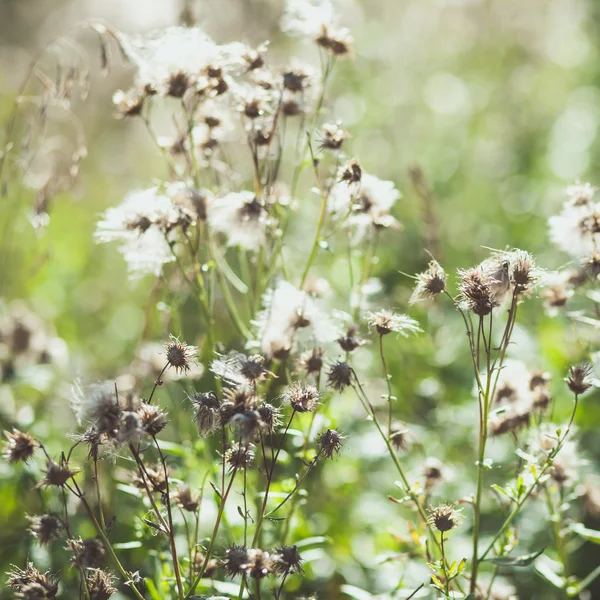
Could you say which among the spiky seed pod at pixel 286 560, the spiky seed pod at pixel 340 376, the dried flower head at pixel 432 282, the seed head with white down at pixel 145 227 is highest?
the seed head with white down at pixel 145 227

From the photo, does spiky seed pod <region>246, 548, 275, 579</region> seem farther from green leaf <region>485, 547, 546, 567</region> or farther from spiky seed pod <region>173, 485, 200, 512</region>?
green leaf <region>485, 547, 546, 567</region>

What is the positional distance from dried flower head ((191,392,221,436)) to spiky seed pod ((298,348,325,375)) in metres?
0.34

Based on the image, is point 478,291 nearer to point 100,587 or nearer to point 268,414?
point 268,414

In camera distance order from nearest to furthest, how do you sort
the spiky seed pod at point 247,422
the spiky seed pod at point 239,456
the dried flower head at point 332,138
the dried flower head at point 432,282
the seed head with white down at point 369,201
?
the spiky seed pod at point 247,422, the spiky seed pod at point 239,456, the dried flower head at point 432,282, the dried flower head at point 332,138, the seed head with white down at point 369,201

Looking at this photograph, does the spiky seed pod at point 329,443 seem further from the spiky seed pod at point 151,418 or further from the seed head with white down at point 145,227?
the seed head with white down at point 145,227

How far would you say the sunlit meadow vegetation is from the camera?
1.53m

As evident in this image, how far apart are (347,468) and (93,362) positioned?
4.99 feet

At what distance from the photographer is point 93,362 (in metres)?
3.65

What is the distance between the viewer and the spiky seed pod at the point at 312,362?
168cm

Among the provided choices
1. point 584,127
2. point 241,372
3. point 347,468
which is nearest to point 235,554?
point 241,372

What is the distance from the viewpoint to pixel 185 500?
5.28 ft

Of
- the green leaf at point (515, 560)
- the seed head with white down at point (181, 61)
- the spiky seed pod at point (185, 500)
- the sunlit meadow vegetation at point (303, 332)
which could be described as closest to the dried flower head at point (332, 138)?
the sunlit meadow vegetation at point (303, 332)

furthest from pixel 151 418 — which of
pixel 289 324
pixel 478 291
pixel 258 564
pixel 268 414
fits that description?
pixel 478 291

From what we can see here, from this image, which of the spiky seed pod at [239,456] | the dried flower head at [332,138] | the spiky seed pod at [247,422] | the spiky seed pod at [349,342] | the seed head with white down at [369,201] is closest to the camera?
the spiky seed pod at [247,422]
